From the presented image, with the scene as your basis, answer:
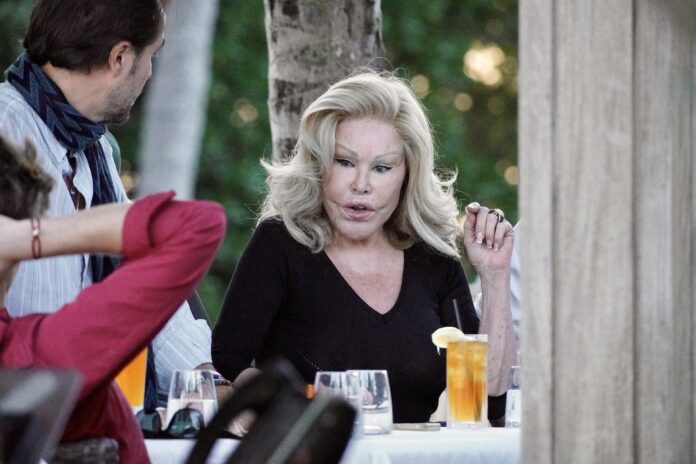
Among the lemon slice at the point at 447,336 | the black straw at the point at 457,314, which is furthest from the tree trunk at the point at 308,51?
the lemon slice at the point at 447,336

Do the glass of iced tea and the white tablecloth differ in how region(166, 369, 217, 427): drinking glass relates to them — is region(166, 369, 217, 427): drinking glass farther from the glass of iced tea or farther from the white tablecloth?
the glass of iced tea

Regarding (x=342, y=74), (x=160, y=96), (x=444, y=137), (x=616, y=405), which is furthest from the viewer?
(x=444, y=137)

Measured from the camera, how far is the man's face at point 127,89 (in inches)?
164

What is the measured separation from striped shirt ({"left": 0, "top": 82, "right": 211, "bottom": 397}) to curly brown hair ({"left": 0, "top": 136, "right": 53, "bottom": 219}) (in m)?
0.88

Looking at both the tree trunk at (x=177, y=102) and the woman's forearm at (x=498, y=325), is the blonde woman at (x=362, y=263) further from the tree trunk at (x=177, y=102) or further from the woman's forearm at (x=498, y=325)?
the tree trunk at (x=177, y=102)

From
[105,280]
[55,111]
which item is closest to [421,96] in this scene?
[55,111]

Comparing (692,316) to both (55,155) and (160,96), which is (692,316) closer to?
(55,155)

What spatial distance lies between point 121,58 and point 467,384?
1.30 m

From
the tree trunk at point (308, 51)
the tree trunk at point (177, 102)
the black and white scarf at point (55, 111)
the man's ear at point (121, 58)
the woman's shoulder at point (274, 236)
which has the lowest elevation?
the woman's shoulder at point (274, 236)

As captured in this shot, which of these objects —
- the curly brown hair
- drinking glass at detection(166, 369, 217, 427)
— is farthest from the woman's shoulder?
the curly brown hair

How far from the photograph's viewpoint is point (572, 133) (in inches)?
97.3

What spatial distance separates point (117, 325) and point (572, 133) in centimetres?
80

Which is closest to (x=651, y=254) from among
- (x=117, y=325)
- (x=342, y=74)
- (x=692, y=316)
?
(x=692, y=316)

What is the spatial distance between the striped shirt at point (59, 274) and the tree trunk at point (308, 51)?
1.25m
